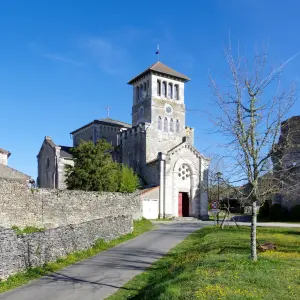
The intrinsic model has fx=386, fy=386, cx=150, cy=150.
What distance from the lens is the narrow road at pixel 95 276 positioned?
428 inches

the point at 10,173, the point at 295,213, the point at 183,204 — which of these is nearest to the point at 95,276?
the point at 10,173

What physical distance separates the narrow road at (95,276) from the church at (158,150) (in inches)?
986

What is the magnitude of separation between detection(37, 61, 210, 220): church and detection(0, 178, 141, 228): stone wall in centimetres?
1516

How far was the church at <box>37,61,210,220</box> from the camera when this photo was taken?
46.1 m

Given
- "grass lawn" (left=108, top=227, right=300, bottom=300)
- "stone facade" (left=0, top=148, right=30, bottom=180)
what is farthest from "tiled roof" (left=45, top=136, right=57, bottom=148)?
"grass lawn" (left=108, top=227, right=300, bottom=300)

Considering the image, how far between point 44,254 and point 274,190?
8.97m

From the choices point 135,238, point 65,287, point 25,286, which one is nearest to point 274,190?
point 65,287

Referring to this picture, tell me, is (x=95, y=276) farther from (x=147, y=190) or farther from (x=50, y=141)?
(x=50, y=141)

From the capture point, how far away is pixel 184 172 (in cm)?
4778

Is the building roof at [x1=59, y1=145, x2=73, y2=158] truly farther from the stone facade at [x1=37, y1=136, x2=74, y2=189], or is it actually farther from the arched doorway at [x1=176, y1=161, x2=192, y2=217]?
the arched doorway at [x1=176, y1=161, x2=192, y2=217]

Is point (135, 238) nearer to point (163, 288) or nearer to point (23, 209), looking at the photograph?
point (23, 209)

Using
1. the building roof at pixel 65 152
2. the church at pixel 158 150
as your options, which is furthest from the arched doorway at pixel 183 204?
the building roof at pixel 65 152

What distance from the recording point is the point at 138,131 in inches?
1986

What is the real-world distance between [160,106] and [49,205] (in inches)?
1179
